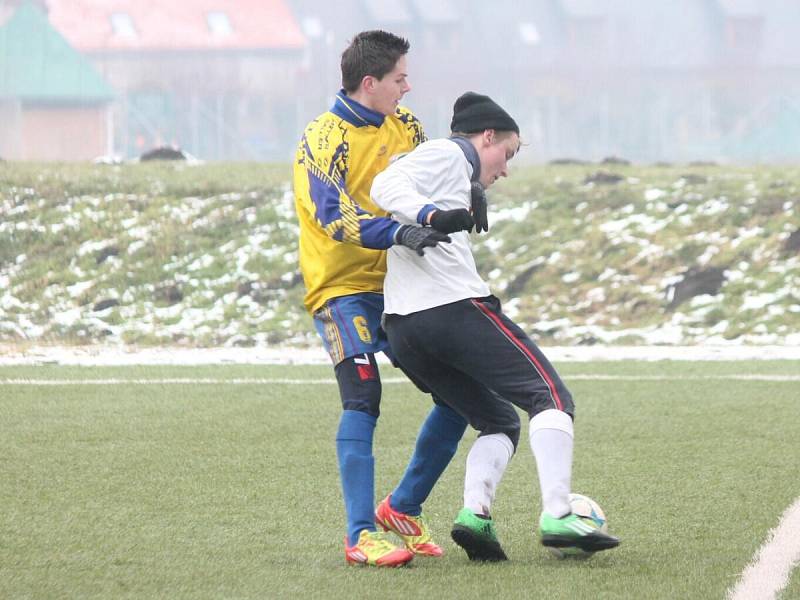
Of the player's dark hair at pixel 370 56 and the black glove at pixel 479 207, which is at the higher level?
the player's dark hair at pixel 370 56

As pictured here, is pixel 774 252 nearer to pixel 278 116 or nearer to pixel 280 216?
pixel 280 216

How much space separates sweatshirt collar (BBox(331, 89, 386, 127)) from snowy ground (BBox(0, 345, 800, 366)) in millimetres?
6925

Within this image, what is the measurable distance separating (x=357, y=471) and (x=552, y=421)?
0.66m

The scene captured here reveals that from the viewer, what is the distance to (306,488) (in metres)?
6.14

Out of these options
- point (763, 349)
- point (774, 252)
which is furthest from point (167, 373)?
point (774, 252)

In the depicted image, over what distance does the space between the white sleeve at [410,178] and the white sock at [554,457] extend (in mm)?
717

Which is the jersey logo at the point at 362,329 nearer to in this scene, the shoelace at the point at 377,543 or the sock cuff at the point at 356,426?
the sock cuff at the point at 356,426

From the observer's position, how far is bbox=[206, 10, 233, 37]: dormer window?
26919 mm

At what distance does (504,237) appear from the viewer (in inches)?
661

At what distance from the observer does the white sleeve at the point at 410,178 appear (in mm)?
4508

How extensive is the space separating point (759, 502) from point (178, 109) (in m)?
21.0

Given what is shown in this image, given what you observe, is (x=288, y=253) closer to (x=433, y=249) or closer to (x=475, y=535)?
(x=433, y=249)

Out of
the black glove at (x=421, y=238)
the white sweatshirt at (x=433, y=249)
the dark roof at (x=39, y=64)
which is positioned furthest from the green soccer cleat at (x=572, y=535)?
the dark roof at (x=39, y=64)

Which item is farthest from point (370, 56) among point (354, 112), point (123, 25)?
point (123, 25)
